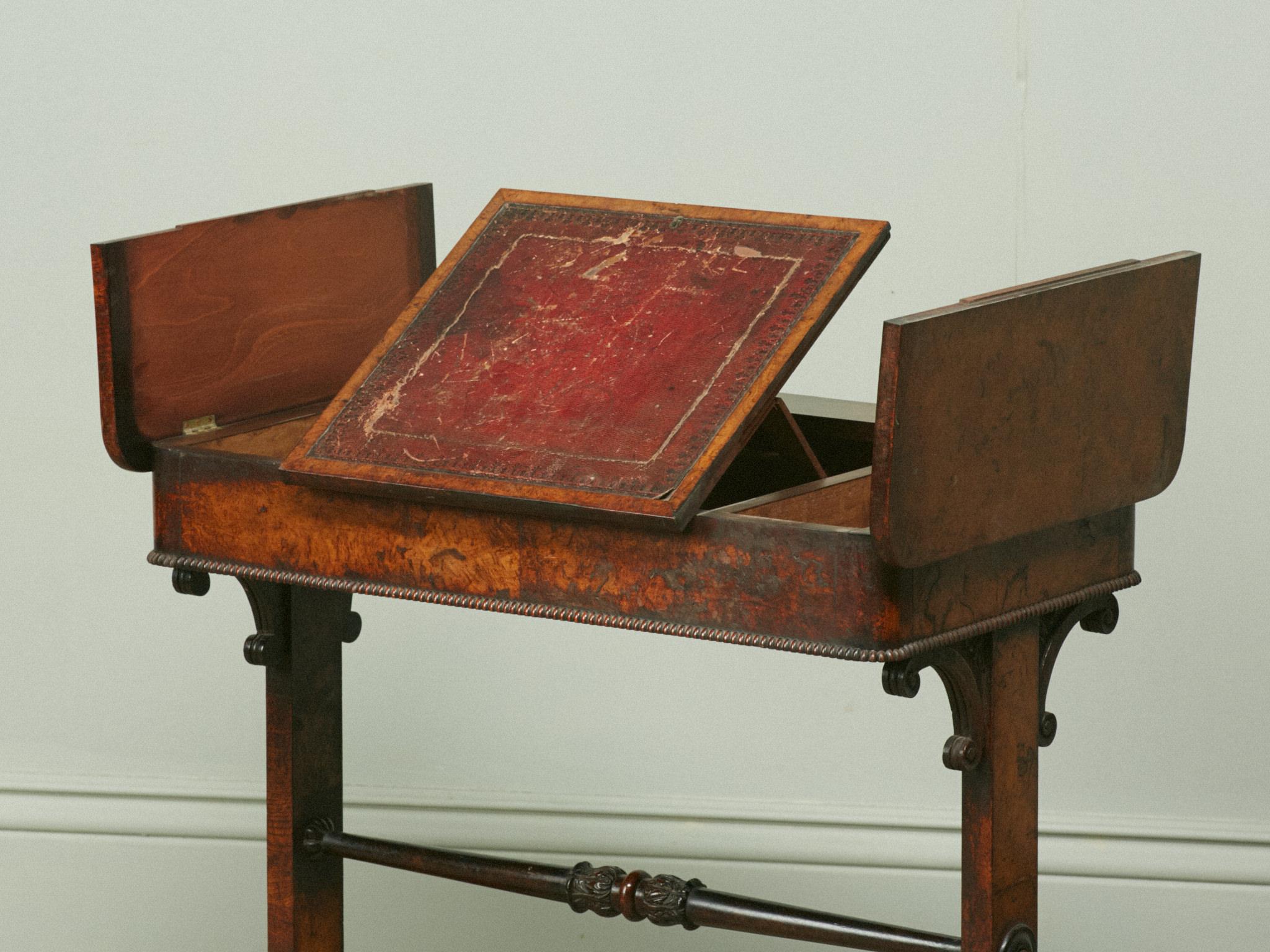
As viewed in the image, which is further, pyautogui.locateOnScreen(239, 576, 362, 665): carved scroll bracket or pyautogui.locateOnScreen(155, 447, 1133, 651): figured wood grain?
pyautogui.locateOnScreen(239, 576, 362, 665): carved scroll bracket

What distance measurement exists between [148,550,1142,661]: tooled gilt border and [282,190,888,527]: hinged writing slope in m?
0.14

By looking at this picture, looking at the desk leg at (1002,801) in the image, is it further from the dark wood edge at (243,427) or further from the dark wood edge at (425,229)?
the dark wood edge at (425,229)

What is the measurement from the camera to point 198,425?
3.18m

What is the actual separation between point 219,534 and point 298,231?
537mm

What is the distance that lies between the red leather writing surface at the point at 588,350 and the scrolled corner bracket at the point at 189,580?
1.15 feet

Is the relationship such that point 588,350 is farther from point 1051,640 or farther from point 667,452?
point 1051,640

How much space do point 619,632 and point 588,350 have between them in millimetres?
1436

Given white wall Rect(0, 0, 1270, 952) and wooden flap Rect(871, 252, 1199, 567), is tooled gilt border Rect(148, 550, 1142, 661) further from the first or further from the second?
white wall Rect(0, 0, 1270, 952)

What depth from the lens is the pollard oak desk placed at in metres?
2.58

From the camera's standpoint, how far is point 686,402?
9.09ft

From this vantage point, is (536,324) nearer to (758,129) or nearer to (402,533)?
(402,533)

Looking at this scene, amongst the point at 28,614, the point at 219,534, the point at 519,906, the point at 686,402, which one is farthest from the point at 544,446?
the point at 28,614

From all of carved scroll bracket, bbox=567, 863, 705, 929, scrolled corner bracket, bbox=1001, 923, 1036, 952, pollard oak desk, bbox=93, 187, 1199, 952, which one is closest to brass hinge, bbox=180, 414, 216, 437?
pollard oak desk, bbox=93, 187, 1199, 952

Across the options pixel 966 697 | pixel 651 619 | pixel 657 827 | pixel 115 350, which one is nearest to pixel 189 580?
pixel 115 350
